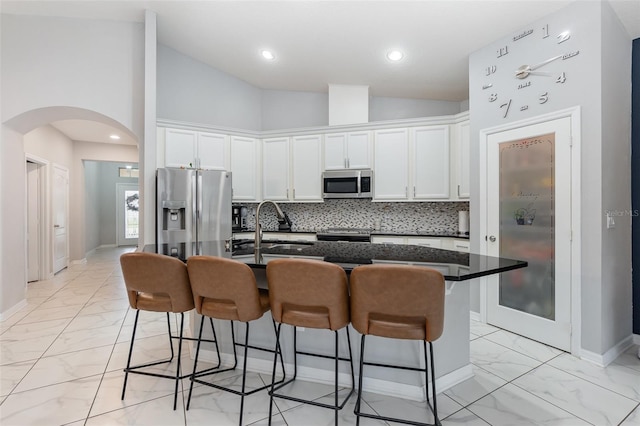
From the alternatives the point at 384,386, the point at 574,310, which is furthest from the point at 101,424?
the point at 574,310

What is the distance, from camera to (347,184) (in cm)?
464

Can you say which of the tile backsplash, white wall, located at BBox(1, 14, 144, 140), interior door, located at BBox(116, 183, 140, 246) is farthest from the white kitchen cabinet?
interior door, located at BBox(116, 183, 140, 246)

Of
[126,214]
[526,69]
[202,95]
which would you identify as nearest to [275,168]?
[202,95]

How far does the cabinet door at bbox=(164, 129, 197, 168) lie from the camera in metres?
4.21

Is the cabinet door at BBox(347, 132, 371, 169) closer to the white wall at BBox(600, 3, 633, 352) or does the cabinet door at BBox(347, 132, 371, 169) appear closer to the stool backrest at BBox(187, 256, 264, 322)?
the white wall at BBox(600, 3, 633, 352)

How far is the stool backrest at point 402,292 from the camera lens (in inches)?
57.6

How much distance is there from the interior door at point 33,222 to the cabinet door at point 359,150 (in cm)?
516

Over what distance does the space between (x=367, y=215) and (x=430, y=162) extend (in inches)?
48.7

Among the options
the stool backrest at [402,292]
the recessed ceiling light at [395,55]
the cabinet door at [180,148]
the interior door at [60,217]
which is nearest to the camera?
the stool backrest at [402,292]

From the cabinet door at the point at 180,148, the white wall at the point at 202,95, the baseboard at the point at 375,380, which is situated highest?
the white wall at the point at 202,95

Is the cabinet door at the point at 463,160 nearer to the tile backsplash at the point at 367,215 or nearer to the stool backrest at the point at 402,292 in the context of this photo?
the tile backsplash at the point at 367,215

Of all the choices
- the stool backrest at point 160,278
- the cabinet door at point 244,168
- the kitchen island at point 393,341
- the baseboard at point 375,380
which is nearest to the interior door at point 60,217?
the cabinet door at point 244,168

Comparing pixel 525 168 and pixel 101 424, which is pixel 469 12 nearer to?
pixel 525 168

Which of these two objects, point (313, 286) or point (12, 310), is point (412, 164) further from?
point (12, 310)
